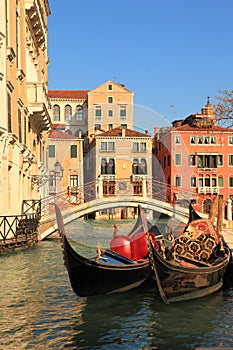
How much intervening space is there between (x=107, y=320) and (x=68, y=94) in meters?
30.0

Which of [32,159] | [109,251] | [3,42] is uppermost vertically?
[3,42]

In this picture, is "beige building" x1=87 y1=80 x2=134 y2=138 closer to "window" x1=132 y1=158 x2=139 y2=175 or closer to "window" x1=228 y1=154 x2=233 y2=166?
"window" x1=132 y1=158 x2=139 y2=175

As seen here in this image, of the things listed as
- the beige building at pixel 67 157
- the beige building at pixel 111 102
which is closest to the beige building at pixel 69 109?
the beige building at pixel 111 102

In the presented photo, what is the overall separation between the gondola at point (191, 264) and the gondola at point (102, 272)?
1.15ft

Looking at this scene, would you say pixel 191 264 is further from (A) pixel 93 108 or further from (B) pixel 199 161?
(A) pixel 93 108

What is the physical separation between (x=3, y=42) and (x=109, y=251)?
4.25m

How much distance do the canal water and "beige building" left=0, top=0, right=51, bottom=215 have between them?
3.17 metres

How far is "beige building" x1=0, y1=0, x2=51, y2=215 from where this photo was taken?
29.1ft

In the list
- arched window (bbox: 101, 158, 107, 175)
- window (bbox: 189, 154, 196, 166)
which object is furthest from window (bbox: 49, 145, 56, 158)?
window (bbox: 189, 154, 196, 166)

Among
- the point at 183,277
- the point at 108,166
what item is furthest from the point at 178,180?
the point at 183,277

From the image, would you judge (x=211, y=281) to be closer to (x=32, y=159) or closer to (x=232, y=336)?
(x=232, y=336)

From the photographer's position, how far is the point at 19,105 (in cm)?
1051

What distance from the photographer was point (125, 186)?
71.8ft

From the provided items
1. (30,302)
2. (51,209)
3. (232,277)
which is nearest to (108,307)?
(30,302)
